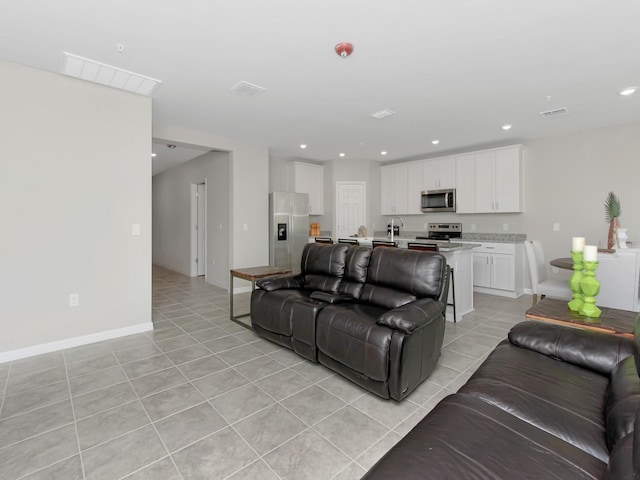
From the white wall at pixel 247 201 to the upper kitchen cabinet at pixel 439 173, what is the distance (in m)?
3.33

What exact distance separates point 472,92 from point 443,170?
9.42 ft

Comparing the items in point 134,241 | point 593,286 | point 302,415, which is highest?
point 134,241

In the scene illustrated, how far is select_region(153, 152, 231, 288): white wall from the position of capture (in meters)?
5.78

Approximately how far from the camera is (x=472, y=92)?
3.41 meters

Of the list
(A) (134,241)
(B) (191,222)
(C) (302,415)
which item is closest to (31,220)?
(A) (134,241)

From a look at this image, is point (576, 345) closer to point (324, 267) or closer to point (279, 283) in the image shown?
point (324, 267)

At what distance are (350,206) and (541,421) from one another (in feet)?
19.7

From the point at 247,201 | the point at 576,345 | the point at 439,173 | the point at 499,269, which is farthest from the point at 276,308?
the point at 439,173

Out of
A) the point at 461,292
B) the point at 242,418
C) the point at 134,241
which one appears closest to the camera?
the point at 242,418

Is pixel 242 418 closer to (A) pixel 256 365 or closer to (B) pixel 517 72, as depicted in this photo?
(A) pixel 256 365

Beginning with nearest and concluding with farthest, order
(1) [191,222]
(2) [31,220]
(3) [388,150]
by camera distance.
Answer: (2) [31,220] → (3) [388,150] → (1) [191,222]

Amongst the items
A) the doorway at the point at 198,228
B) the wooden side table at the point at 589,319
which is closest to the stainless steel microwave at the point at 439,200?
the wooden side table at the point at 589,319

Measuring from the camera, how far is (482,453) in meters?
1.01

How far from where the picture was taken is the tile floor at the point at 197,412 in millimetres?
1602
